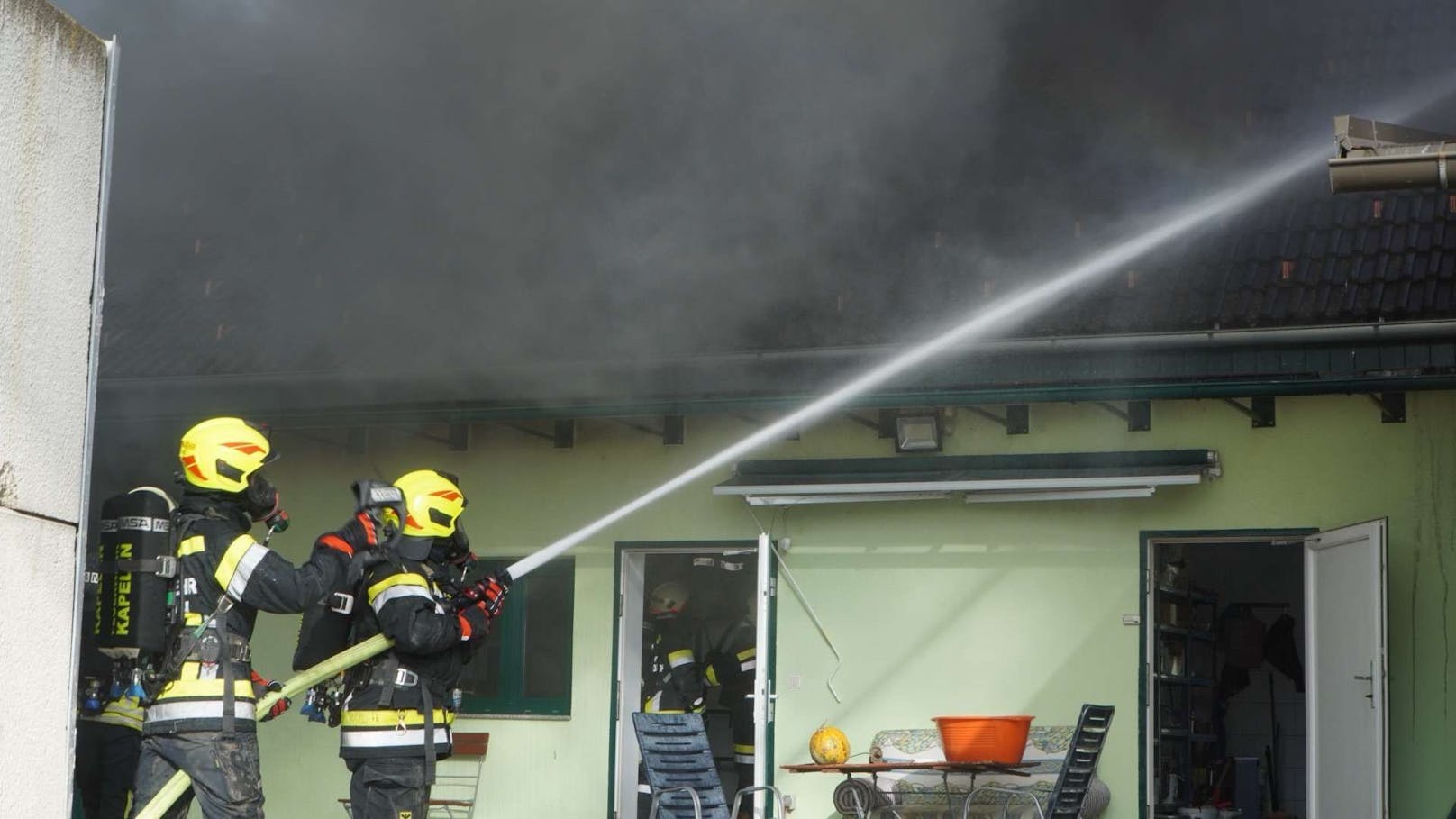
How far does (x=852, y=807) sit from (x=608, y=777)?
1.73 meters

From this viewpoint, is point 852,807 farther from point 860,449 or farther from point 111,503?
point 111,503

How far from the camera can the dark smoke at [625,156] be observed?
10.9 m

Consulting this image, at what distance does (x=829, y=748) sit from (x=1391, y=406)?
384 cm

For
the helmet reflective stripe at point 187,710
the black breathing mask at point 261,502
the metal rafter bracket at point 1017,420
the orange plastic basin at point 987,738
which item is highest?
the metal rafter bracket at point 1017,420

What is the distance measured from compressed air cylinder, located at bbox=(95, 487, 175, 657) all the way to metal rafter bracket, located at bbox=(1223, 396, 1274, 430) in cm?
623

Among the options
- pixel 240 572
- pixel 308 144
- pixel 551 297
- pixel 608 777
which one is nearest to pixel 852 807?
pixel 608 777

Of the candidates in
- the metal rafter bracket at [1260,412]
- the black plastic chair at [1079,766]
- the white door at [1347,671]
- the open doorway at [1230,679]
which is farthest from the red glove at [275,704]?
the open doorway at [1230,679]

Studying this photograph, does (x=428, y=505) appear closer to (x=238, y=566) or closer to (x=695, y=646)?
(x=238, y=566)

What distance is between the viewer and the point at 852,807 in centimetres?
969

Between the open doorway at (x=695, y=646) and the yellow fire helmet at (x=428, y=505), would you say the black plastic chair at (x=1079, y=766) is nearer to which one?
the open doorway at (x=695, y=646)

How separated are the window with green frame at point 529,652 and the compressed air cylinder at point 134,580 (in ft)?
16.5

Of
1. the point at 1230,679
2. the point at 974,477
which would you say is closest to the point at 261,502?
the point at 974,477

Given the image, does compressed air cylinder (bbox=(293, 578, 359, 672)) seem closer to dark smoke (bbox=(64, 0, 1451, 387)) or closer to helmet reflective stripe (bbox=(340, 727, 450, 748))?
helmet reflective stripe (bbox=(340, 727, 450, 748))

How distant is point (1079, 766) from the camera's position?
8492mm
